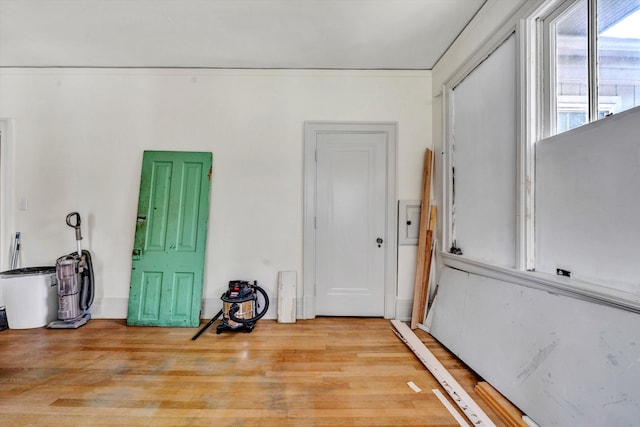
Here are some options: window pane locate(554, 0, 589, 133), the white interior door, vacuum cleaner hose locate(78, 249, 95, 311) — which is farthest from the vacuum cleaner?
window pane locate(554, 0, 589, 133)

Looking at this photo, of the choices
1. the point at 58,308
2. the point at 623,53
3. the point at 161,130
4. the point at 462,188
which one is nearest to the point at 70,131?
the point at 161,130

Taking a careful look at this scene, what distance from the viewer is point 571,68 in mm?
1596

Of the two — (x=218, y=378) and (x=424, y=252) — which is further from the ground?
(x=424, y=252)

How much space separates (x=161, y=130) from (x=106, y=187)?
0.90 m

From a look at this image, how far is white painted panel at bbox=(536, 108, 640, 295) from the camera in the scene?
1227 mm

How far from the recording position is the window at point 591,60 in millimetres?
1290

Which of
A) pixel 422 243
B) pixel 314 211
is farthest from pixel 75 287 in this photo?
pixel 422 243

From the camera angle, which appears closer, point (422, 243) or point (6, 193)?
point (422, 243)

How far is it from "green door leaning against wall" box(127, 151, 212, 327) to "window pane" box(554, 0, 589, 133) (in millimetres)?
3051

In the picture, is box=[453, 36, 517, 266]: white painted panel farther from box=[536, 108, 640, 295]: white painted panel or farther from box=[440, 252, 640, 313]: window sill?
box=[536, 108, 640, 295]: white painted panel

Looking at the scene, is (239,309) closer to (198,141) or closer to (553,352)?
(198,141)

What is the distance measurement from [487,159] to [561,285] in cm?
111

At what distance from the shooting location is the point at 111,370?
2090mm

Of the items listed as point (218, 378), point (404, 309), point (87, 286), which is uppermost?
point (87, 286)
